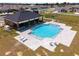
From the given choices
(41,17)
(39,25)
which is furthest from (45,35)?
(41,17)

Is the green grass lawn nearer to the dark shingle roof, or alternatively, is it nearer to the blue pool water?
the blue pool water

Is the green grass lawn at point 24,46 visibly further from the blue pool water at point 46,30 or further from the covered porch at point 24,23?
the blue pool water at point 46,30

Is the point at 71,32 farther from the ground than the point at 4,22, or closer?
closer

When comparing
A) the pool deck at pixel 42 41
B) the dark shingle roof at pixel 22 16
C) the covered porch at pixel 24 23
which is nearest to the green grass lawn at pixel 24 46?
the pool deck at pixel 42 41

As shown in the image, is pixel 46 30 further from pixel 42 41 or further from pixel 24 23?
pixel 24 23

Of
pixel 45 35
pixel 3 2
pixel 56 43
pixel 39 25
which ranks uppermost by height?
pixel 3 2

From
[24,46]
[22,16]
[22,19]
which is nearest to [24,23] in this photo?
[22,19]

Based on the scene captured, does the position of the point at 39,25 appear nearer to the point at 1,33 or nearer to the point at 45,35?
the point at 45,35

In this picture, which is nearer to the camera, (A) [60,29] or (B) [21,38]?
(B) [21,38]
